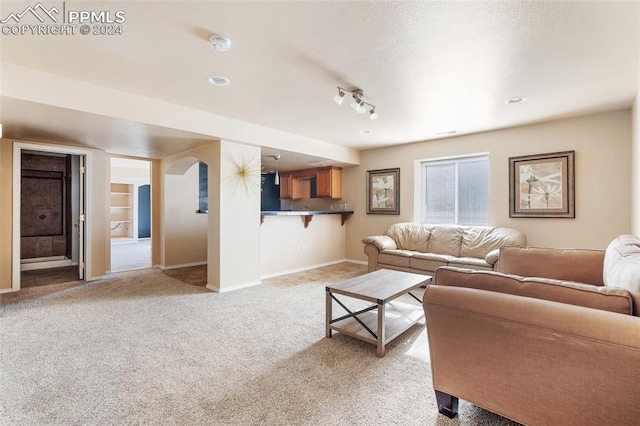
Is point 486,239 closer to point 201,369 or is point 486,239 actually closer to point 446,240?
point 446,240

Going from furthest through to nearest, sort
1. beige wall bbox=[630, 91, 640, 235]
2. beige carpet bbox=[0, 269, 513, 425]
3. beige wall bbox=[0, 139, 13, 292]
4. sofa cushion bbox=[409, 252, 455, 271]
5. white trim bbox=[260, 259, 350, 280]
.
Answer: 1. white trim bbox=[260, 259, 350, 280]
2. sofa cushion bbox=[409, 252, 455, 271]
3. beige wall bbox=[0, 139, 13, 292]
4. beige wall bbox=[630, 91, 640, 235]
5. beige carpet bbox=[0, 269, 513, 425]

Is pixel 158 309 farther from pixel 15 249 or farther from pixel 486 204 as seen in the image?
pixel 486 204

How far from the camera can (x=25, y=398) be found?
1.80 m

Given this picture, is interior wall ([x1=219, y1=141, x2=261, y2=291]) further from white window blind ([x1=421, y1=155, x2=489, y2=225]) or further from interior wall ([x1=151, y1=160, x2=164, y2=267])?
white window blind ([x1=421, y1=155, x2=489, y2=225])

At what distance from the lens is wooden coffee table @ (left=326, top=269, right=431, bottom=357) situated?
2.39 metres

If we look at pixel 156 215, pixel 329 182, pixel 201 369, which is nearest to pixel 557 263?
pixel 201 369

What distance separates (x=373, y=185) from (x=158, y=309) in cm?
438

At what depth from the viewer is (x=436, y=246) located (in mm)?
4840

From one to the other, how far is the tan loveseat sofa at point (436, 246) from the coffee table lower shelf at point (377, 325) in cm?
128

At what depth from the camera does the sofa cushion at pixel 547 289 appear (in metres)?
1.21

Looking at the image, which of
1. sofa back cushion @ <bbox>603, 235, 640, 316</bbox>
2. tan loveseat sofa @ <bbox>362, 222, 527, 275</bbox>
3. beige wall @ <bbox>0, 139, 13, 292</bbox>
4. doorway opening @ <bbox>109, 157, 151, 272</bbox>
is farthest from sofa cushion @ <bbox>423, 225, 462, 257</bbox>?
doorway opening @ <bbox>109, 157, 151, 272</bbox>

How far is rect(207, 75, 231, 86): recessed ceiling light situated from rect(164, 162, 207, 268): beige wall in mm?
3437

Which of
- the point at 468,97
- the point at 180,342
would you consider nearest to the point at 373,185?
the point at 468,97

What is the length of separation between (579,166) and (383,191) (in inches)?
117
